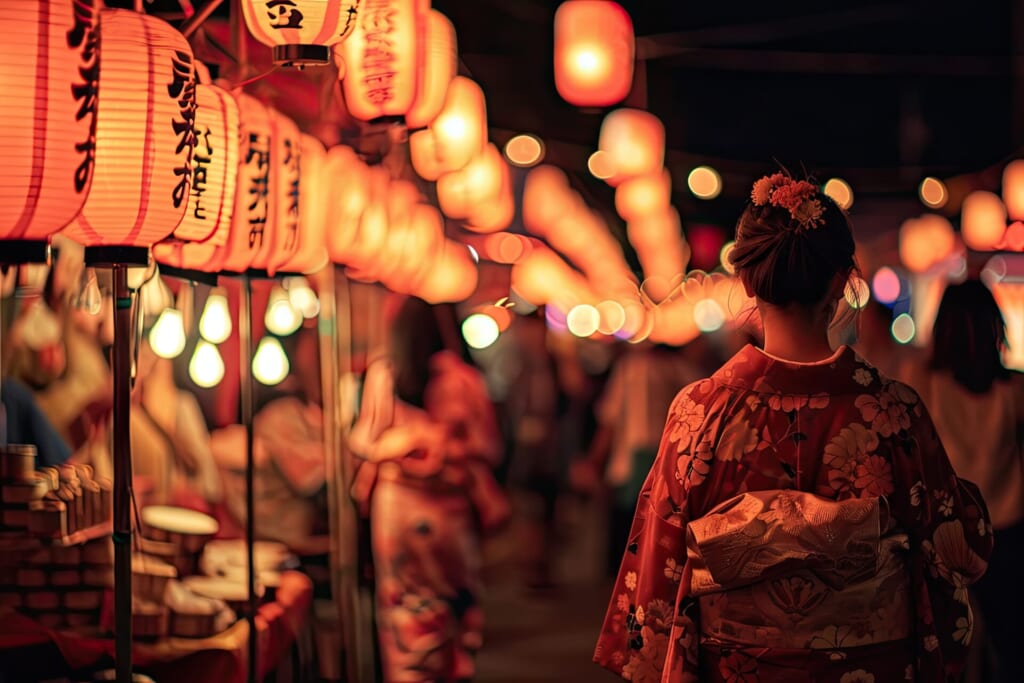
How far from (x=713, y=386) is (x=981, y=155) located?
18.6m

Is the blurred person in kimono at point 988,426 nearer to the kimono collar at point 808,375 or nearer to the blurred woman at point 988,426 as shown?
the blurred woman at point 988,426

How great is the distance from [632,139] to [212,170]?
341 inches

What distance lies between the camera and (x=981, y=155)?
20.1 meters

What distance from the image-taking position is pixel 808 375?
312 cm

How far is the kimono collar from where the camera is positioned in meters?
3.12

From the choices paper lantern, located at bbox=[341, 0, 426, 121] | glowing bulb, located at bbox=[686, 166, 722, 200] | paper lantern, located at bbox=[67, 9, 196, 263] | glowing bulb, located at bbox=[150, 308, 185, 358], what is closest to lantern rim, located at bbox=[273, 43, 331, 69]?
paper lantern, located at bbox=[67, 9, 196, 263]

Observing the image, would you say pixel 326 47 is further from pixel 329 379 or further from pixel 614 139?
pixel 614 139

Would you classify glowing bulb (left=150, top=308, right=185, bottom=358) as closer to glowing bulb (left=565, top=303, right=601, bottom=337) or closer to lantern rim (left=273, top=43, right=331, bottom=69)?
lantern rim (left=273, top=43, right=331, bottom=69)

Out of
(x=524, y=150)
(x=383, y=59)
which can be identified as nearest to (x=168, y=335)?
(x=383, y=59)

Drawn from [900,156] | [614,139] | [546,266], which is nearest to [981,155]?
[900,156]

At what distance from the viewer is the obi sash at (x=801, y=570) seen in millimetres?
2961

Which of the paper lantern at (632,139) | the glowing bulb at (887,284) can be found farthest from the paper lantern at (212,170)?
the glowing bulb at (887,284)

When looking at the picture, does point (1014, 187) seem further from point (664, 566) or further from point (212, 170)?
point (664, 566)

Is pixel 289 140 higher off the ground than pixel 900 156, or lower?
lower
